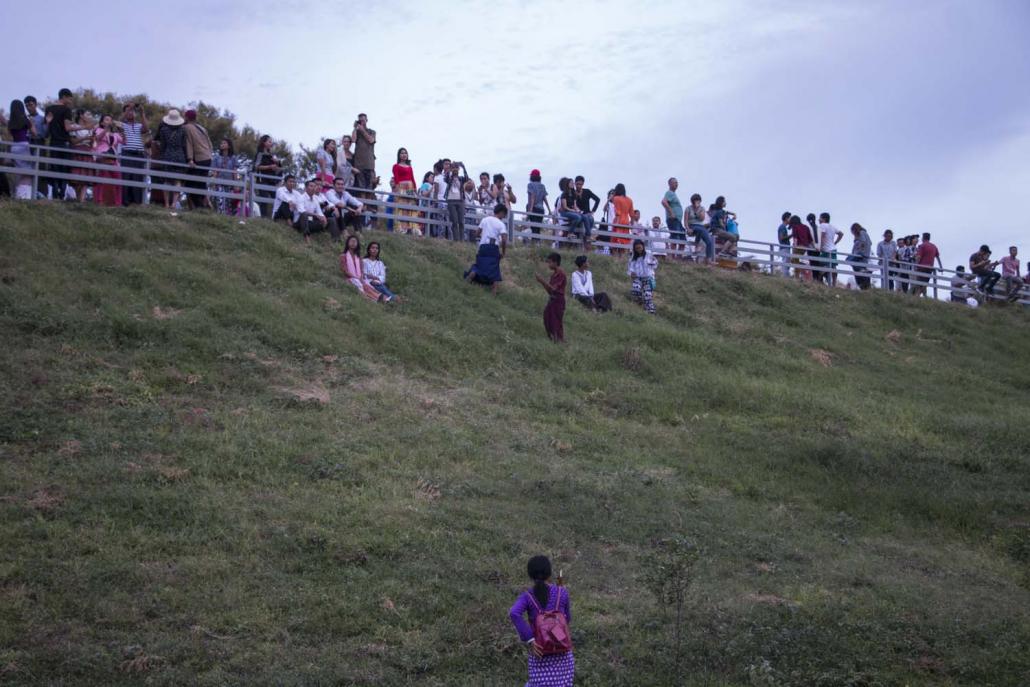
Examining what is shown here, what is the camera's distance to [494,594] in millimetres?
10945

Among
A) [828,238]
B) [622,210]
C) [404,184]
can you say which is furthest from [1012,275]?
[404,184]

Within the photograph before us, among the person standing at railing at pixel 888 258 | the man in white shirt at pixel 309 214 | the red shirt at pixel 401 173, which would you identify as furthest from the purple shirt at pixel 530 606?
the person standing at railing at pixel 888 258

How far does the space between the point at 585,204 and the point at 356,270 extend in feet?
26.1

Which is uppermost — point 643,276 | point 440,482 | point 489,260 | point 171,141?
point 171,141

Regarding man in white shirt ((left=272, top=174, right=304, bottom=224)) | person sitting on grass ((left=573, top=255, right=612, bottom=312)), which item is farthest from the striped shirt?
person sitting on grass ((left=573, top=255, right=612, bottom=312))

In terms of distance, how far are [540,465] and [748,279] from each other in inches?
573

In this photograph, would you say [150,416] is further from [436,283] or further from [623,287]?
[623,287]

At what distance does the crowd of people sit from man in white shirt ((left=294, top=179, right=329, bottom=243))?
0.9 inches

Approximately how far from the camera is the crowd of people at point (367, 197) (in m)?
21.3

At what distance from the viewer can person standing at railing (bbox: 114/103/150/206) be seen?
21578 mm

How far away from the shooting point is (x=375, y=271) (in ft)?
68.9

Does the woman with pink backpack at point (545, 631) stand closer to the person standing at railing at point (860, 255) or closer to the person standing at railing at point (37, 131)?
the person standing at railing at point (37, 131)

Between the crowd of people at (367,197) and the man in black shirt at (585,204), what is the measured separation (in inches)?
0.9

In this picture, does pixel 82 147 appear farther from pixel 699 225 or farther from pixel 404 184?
pixel 699 225
